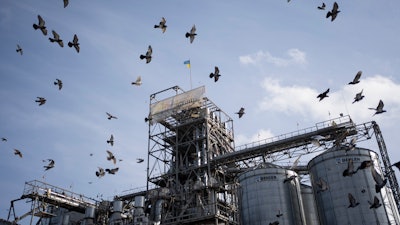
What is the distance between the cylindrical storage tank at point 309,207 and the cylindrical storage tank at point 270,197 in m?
2.82

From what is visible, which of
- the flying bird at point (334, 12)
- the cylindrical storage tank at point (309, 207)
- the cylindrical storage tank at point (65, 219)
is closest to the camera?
the flying bird at point (334, 12)

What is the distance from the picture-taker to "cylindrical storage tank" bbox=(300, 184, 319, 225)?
37469 mm

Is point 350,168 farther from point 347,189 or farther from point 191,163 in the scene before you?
point 191,163

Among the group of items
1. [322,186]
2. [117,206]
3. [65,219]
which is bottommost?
[322,186]

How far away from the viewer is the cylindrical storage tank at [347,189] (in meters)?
29.8

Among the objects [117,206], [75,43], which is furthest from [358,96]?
[117,206]

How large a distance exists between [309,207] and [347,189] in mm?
7925

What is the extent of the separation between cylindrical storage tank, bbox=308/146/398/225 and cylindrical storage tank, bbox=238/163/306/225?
2.23 metres

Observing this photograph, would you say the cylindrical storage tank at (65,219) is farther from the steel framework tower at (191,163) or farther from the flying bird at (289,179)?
the flying bird at (289,179)

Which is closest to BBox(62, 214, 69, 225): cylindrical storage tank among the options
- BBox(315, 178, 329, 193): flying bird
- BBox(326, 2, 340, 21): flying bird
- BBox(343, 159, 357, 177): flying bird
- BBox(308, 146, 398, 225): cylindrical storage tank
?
BBox(308, 146, 398, 225): cylindrical storage tank

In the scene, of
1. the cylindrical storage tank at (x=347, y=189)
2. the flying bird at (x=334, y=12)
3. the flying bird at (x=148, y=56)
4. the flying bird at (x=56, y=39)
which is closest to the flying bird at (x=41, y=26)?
the flying bird at (x=56, y=39)

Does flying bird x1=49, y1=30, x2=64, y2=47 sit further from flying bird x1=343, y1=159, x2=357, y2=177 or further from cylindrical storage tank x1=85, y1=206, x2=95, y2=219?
cylindrical storage tank x1=85, y1=206, x2=95, y2=219

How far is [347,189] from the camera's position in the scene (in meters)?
31.4

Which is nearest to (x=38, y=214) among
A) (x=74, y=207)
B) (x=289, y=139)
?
(x=74, y=207)
